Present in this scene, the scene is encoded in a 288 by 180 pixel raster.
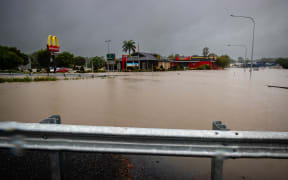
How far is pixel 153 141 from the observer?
2002 mm

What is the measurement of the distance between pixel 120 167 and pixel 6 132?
160cm

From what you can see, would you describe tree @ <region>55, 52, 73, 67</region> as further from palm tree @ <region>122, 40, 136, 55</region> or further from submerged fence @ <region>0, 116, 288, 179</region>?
submerged fence @ <region>0, 116, 288, 179</region>

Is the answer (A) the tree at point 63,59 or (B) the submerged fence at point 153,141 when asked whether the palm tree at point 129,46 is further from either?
(B) the submerged fence at point 153,141

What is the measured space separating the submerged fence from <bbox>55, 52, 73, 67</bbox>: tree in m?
86.1

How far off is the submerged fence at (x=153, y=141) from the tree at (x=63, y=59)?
86052mm

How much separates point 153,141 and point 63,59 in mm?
87129

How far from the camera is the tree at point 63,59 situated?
7988 centimetres

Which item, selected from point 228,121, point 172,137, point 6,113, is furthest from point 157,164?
point 6,113

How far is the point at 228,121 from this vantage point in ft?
17.3

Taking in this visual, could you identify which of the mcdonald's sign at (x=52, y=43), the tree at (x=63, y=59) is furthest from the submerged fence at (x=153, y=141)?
the tree at (x=63, y=59)

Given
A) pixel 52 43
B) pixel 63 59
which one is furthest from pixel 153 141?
pixel 63 59

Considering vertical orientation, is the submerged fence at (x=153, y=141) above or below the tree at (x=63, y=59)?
below

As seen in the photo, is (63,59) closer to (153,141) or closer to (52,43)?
(52,43)

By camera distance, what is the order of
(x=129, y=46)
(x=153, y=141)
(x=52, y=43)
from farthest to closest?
(x=129, y=46) → (x=52, y=43) → (x=153, y=141)
